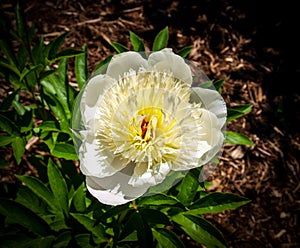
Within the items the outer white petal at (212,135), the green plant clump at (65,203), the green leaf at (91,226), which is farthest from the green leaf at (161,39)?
the green leaf at (91,226)

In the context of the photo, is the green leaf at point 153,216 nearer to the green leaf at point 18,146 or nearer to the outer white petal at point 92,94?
the outer white petal at point 92,94

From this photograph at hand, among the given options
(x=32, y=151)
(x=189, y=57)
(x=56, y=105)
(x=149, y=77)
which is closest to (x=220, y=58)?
(x=189, y=57)

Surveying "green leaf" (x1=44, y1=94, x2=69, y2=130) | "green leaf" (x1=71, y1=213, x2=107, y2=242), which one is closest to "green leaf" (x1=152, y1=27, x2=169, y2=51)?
"green leaf" (x1=44, y1=94, x2=69, y2=130)

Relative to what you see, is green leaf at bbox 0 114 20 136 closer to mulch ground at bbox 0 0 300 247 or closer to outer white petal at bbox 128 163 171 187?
outer white petal at bbox 128 163 171 187

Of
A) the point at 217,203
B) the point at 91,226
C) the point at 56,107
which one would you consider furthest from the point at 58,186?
the point at 217,203

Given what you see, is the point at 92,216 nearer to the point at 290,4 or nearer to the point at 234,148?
the point at 234,148

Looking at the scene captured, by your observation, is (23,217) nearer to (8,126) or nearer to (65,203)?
(65,203)
